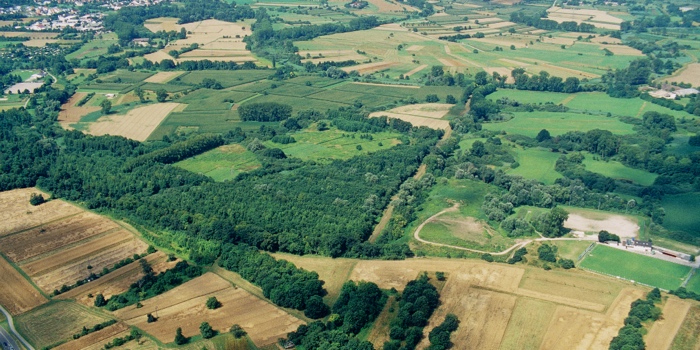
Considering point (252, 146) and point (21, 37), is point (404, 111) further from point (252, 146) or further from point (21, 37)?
point (21, 37)

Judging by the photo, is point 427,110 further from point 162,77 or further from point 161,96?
point 162,77

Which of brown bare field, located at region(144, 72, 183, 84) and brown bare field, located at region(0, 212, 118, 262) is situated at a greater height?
brown bare field, located at region(144, 72, 183, 84)

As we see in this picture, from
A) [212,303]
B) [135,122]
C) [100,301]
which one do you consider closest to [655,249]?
[212,303]

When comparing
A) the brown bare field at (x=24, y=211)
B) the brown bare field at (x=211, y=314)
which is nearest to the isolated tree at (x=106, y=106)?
the brown bare field at (x=24, y=211)

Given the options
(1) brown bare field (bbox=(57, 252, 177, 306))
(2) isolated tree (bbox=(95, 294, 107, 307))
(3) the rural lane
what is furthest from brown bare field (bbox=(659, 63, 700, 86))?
(3) the rural lane

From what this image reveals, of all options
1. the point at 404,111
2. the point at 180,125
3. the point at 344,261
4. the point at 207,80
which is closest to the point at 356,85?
the point at 404,111

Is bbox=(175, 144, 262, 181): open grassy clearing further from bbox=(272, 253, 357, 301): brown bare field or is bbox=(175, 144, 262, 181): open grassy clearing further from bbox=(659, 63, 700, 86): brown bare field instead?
bbox=(659, 63, 700, 86): brown bare field

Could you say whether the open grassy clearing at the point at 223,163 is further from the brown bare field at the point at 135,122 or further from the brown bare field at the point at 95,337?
the brown bare field at the point at 95,337
